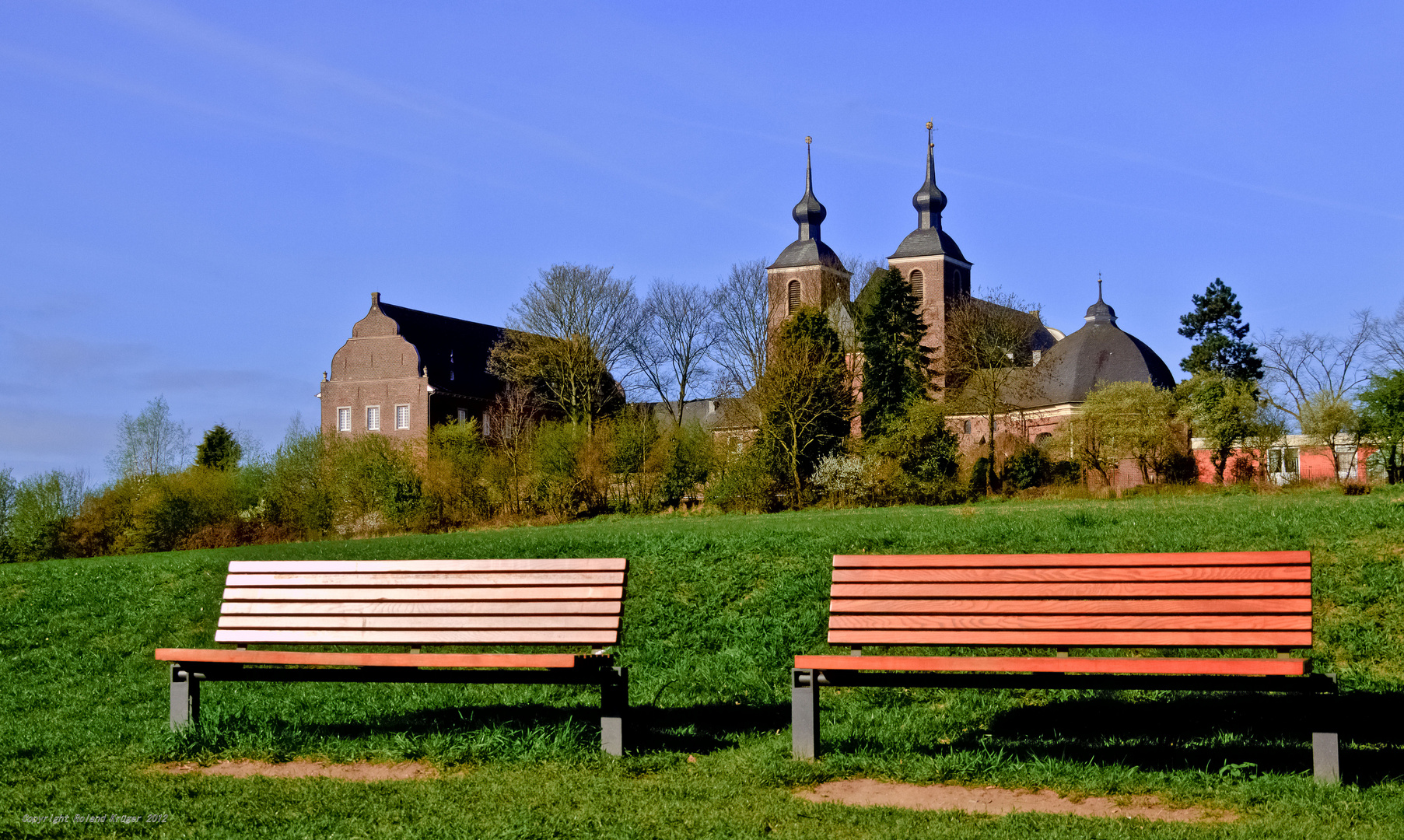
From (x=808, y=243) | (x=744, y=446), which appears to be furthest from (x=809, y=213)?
(x=744, y=446)

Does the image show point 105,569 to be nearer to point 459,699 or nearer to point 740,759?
point 459,699

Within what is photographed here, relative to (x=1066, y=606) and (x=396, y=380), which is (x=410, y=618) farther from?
(x=396, y=380)

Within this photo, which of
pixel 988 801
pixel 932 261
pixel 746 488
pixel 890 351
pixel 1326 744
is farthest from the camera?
pixel 932 261

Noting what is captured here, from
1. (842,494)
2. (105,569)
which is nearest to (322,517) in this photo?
(842,494)

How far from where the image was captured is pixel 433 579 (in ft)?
25.5

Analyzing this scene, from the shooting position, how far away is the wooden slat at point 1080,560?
6734 mm

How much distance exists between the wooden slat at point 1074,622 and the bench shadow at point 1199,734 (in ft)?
1.59

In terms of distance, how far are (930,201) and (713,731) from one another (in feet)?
219

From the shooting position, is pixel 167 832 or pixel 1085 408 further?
pixel 1085 408

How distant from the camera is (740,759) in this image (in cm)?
685

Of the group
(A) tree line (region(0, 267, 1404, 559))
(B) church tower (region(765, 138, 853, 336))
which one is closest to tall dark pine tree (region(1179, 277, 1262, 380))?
(A) tree line (region(0, 267, 1404, 559))

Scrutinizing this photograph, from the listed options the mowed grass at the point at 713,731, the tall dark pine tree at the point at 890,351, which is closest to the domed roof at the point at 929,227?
the tall dark pine tree at the point at 890,351

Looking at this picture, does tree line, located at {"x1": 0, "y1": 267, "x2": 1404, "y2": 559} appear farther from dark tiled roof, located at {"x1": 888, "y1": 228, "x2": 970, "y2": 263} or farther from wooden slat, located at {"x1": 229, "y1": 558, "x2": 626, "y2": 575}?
wooden slat, located at {"x1": 229, "y1": 558, "x2": 626, "y2": 575}

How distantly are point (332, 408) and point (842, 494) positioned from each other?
36097 millimetres
